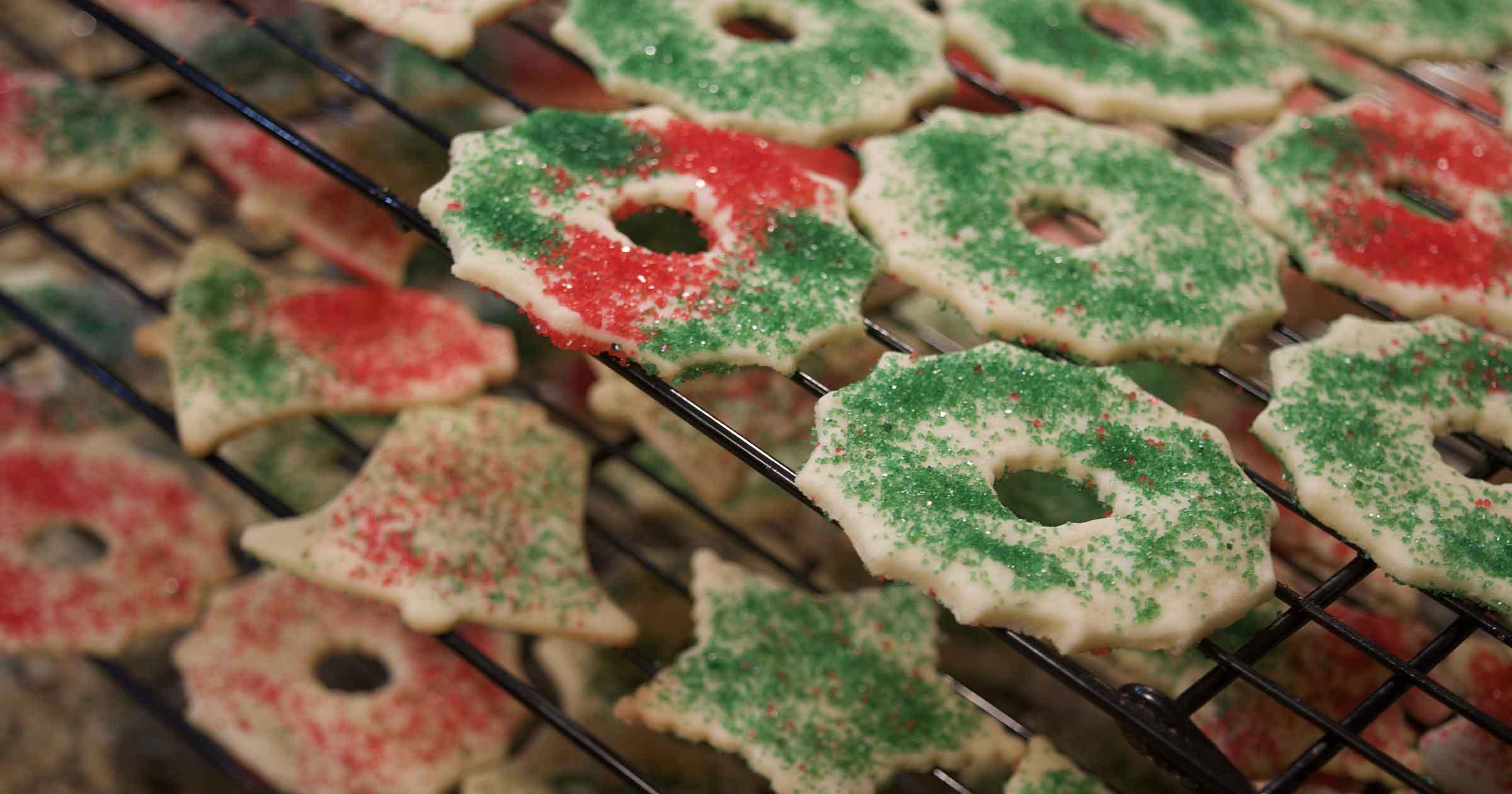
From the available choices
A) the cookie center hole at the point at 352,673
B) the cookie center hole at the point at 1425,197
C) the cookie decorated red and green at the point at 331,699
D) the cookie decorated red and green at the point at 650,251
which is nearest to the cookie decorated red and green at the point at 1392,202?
the cookie center hole at the point at 1425,197

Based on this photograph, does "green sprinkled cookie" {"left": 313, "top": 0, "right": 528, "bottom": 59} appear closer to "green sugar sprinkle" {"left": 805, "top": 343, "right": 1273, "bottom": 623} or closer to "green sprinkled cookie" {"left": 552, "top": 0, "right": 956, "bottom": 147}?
"green sprinkled cookie" {"left": 552, "top": 0, "right": 956, "bottom": 147}

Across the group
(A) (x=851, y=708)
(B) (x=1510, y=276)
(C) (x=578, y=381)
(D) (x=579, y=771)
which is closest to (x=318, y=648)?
(D) (x=579, y=771)

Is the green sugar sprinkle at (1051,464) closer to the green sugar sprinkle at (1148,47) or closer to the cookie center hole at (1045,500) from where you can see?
the cookie center hole at (1045,500)

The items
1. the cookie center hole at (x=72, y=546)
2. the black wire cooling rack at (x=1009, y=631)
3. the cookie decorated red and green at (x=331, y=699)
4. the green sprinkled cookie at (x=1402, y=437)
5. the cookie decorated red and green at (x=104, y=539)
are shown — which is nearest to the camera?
the black wire cooling rack at (x=1009, y=631)

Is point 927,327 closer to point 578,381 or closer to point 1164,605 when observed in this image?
point 578,381

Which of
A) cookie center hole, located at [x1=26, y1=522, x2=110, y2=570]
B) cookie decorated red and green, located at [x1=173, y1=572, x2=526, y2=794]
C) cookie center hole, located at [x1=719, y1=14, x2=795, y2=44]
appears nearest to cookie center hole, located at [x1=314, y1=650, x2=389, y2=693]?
cookie decorated red and green, located at [x1=173, y1=572, x2=526, y2=794]

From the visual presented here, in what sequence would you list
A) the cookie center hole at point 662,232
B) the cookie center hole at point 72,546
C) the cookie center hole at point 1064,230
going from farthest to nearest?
the cookie center hole at point 72,546, the cookie center hole at point 1064,230, the cookie center hole at point 662,232
